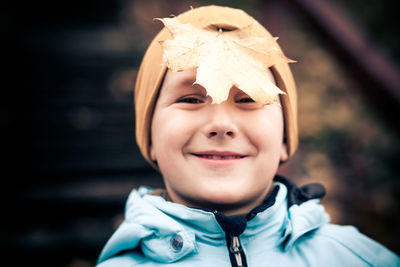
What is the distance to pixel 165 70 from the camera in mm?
1342

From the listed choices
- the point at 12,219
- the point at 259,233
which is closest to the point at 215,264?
the point at 259,233

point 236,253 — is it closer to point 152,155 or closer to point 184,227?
point 184,227

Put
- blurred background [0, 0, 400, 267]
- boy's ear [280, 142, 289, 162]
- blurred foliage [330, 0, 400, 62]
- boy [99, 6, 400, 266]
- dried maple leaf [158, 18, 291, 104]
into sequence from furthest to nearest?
blurred foliage [330, 0, 400, 62], blurred background [0, 0, 400, 267], boy's ear [280, 142, 289, 162], boy [99, 6, 400, 266], dried maple leaf [158, 18, 291, 104]

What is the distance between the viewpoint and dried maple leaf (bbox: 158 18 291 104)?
1.06m

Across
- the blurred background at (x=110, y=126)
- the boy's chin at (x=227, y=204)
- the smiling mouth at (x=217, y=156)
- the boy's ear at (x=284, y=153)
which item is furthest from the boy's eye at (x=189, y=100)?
the blurred background at (x=110, y=126)

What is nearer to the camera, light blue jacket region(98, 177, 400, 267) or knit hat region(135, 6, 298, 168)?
light blue jacket region(98, 177, 400, 267)

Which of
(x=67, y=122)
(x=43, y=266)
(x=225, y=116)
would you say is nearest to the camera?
(x=225, y=116)

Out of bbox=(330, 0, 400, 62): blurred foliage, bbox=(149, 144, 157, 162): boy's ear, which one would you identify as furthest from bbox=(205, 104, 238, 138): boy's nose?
bbox=(330, 0, 400, 62): blurred foliage

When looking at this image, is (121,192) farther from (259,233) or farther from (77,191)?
(259,233)

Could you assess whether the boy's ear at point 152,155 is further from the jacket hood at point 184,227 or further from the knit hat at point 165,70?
the jacket hood at point 184,227

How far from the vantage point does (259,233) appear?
1.27 m

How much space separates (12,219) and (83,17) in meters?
2.96

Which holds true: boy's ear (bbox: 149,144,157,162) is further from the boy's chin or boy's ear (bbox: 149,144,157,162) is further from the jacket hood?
the boy's chin

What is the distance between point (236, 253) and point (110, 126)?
2.34 metres
